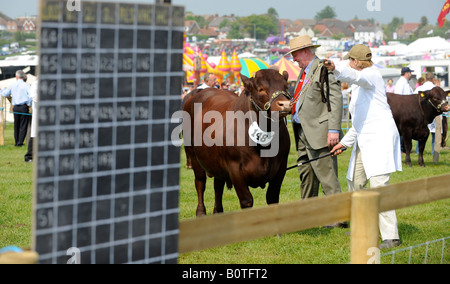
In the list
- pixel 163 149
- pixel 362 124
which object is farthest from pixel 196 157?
pixel 163 149

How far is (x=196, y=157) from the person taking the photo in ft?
28.8

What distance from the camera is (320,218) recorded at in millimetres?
3859

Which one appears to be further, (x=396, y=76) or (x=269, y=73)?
(x=396, y=76)

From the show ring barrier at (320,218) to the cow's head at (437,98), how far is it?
451 inches

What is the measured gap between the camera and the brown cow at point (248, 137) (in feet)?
23.6

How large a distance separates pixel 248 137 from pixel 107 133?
463 centimetres

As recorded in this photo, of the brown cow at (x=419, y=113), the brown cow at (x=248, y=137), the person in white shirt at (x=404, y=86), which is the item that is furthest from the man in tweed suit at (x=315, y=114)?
the person in white shirt at (x=404, y=86)

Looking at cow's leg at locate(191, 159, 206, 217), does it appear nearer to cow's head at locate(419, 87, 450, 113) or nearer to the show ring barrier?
the show ring barrier

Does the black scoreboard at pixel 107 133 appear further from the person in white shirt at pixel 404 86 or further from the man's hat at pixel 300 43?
the person in white shirt at pixel 404 86

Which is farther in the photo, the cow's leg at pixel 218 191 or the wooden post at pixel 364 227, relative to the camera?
the cow's leg at pixel 218 191

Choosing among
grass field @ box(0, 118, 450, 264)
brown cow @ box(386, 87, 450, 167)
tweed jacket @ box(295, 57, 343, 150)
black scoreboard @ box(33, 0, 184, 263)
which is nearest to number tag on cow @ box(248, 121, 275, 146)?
tweed jacket @ box(295, 57, 343, 150)
